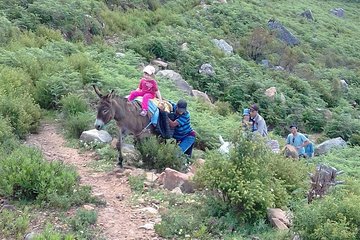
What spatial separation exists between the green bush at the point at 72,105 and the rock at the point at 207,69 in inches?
351

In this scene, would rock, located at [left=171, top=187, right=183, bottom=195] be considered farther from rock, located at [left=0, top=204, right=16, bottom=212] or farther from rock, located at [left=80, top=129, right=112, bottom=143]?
rock, located at [left=80, top=129, right=112, bottom=143]

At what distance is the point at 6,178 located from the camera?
285 inches

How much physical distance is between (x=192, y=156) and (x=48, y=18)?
33.7 feet

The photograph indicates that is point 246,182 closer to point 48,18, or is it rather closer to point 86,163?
point 86,163

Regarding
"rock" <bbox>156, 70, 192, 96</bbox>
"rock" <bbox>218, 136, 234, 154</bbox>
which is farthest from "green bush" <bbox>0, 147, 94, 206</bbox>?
"rock" <bbox>156, 70, 192, 96</bbox>

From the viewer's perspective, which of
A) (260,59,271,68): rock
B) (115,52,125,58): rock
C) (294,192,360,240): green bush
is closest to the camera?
(294,192,360,240): green bush

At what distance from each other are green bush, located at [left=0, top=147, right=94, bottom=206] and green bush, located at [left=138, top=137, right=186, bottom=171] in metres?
1.84

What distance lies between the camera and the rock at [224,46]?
24.3 metres

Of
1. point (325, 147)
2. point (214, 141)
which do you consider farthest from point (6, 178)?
point (325, 147)

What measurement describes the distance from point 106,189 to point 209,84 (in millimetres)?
11573

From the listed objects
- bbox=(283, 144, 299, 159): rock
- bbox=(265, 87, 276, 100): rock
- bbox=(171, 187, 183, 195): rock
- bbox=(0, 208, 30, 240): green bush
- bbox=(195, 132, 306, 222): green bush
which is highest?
bbox=(195, 132, 306, 222): green bush

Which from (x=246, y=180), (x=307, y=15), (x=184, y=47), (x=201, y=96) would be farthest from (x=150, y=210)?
(x=307, y=15)

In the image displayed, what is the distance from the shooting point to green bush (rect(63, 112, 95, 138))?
1057 centimetres

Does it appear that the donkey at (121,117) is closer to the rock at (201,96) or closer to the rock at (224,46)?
the rock at (201,96)
